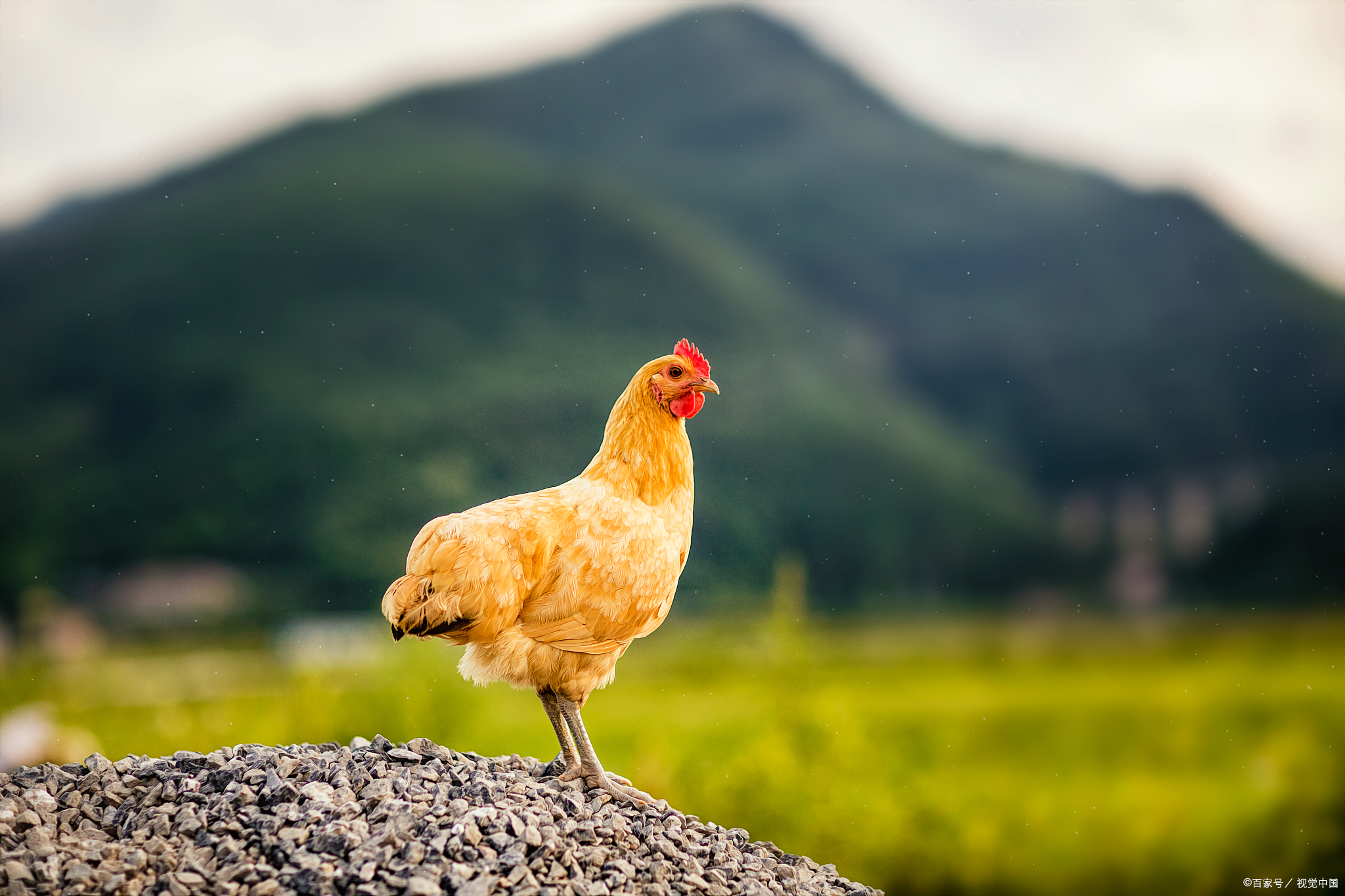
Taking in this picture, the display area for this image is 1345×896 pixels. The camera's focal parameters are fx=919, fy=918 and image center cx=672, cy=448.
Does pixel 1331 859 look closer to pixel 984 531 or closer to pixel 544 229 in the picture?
pixel 984 531

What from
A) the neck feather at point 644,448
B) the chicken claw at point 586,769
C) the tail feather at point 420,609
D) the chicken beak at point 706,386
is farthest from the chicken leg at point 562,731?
the chicken beak at point 706,386

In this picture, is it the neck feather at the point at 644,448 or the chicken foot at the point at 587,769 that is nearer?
the chicken foot at the point at 587,769

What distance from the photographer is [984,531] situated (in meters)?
14.1

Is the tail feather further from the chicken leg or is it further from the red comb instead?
the red comb

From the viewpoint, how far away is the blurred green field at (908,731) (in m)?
6.07

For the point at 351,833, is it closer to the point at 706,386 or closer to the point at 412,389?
the point at 706,386

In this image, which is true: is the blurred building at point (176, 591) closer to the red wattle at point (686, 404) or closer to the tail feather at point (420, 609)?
the tail feather at point (420, 609)

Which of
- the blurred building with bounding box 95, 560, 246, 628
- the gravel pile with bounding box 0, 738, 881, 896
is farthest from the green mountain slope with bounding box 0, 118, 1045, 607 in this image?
the gravel pile with bounding box 0, 738, 881, 896

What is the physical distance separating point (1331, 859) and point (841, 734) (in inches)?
185

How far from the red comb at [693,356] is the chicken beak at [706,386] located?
0.04m

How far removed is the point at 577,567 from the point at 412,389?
11.7 meters

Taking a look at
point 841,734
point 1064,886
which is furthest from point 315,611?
point 1064,886

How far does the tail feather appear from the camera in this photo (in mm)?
3391

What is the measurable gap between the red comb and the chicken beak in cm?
4
